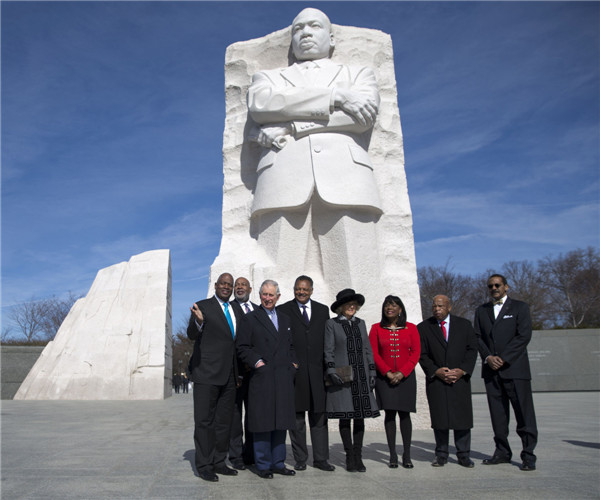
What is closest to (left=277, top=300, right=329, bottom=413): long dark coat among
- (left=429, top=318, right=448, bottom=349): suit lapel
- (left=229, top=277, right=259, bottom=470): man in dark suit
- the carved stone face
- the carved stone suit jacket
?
(left=229, top=277, right=259, bottom=470): man in dark suit

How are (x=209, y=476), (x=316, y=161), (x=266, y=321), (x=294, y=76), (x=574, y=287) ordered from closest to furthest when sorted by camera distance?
(x=209, y=476), (x=266, y=321), (x=316, y=161), (x=294, y=76), (x=574, y=287)

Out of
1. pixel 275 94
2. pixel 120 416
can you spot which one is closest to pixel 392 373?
pixel 275 94

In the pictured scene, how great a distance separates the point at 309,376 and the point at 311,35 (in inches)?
172

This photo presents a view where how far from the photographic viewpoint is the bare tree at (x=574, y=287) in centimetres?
3284

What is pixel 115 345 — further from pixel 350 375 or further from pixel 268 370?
pixel 350 375

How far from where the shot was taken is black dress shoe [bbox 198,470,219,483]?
3.35 meters

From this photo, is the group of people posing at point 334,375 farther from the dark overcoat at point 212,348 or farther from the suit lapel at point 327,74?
the suit lapel at point 327,74

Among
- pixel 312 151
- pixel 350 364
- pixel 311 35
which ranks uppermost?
pixel 311 35

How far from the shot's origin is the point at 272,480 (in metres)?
3.39

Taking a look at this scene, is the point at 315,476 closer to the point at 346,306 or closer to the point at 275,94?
the point at 346,306

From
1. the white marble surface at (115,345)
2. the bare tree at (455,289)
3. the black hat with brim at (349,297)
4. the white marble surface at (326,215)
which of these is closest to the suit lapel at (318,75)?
the white marble surface at (326,215)

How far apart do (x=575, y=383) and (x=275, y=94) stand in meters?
11.8

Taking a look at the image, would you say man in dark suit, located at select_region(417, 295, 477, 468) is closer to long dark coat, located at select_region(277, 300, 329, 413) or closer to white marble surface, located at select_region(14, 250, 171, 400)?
long dark coat, located at select_region(277, 300, 329, 413)

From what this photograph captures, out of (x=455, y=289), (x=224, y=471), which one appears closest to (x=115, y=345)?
(x=224, y=471)
